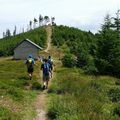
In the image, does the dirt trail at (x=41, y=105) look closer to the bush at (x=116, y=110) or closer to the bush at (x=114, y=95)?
the bush at (x=116, y=110)

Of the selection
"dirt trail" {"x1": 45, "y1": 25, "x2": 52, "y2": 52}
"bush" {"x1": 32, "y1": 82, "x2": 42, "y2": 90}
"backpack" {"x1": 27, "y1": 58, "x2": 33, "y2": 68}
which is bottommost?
"bush" {"x1": 32, "y1": 82, "x2": 42, "y2": 90}

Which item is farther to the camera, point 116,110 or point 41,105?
point 41,105

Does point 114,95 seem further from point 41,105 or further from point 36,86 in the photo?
point 41,105

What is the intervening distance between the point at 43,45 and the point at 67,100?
267 ft

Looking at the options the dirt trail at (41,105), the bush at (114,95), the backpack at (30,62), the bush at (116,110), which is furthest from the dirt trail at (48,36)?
the bush at (116,110)

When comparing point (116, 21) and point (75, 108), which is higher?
point (116, 21)

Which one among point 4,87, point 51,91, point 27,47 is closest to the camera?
point 4,87

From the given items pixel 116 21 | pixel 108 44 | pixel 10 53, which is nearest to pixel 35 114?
pixel 108 44

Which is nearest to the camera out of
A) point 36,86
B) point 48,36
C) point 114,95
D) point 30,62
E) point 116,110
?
point 116,110

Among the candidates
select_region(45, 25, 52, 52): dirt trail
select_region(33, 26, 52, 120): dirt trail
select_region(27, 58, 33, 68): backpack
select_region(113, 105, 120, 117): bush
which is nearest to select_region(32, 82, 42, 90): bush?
select_region(33, 26, 52, 120): dirt trail

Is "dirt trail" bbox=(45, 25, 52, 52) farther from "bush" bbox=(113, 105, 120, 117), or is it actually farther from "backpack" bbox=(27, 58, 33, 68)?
"bush" bbox=(113, 105, 120, 117)

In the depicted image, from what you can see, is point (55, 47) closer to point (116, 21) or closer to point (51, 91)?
point (116, 21)

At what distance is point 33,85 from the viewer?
1070 inches

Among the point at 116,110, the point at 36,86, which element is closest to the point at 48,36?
the point at 36,86
